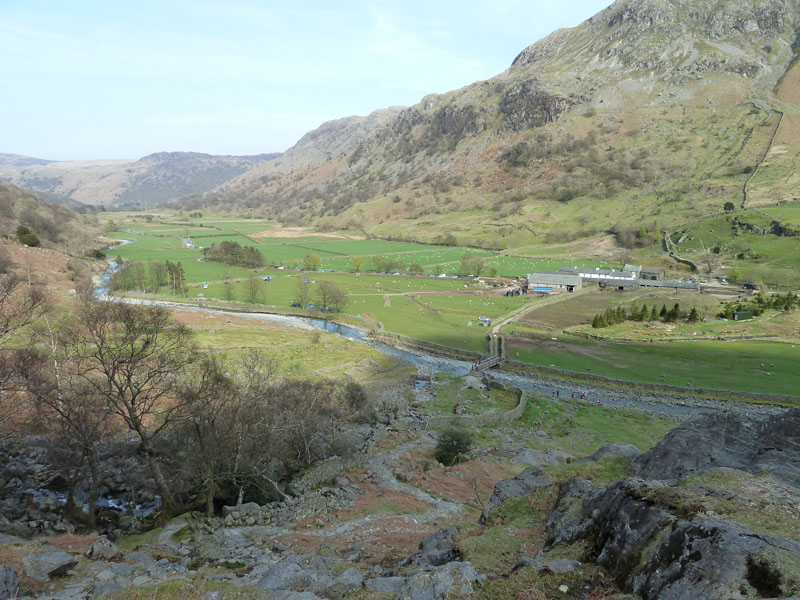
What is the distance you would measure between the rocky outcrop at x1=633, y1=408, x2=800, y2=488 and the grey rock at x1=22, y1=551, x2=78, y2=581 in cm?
2242

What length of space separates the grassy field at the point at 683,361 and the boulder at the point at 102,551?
63450 millimetres

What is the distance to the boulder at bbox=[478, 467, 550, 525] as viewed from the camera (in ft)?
67.9

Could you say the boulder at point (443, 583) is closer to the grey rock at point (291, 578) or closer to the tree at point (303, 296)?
the grey rock at point (291, 578)

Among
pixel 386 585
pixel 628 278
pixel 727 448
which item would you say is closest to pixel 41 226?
pixel 386 585

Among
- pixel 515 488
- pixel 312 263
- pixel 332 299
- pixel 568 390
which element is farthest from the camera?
pixel 312 263

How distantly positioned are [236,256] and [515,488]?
155 m

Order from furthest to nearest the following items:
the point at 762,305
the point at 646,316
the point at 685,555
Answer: the point at 762,305 < the point at 646,316 < the point at 685,555

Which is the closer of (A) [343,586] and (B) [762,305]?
(A) [343,586]

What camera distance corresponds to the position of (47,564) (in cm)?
1402

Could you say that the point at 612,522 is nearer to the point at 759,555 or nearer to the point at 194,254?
the point at 759,555

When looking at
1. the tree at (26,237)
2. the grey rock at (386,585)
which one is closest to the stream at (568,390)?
the grey rock at (386,585)

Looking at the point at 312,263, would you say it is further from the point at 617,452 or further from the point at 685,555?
the point at 685,555

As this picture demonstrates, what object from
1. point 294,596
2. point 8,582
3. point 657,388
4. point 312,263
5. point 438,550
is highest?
point 312,263

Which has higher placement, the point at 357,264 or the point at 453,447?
the point at 357,264
